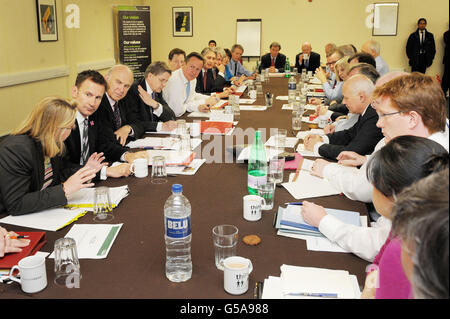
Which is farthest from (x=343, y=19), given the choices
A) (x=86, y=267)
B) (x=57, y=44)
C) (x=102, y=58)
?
(x=86, y=267)

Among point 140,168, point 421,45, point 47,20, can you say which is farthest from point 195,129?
point 421,45

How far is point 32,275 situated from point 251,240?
79 centimetres

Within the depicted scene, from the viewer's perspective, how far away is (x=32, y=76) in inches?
251

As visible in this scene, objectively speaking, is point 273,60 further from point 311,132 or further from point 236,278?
point 236,278

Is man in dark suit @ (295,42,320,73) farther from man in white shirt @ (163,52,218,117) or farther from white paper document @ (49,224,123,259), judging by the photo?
white paper document @ (49,224,123,259)

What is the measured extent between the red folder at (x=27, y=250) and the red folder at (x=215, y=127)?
2062 mm

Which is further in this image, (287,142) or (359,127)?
(287,142)

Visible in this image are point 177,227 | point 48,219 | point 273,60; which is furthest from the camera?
point 273,60

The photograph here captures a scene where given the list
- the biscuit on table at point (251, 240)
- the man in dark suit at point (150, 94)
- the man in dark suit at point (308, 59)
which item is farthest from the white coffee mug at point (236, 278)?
the man in dark suit at point (308, 59)

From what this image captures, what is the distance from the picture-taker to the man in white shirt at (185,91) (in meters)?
4.59

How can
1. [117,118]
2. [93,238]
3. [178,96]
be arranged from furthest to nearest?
[178,96], [117,118], [93,238]

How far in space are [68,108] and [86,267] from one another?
919mm

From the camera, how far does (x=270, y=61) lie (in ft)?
32.1
